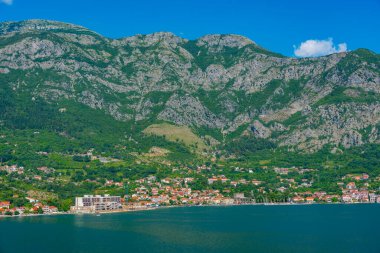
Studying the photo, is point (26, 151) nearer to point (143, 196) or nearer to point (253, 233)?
point (143, 196)

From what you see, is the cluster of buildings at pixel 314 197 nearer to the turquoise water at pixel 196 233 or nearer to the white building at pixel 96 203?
the turquoise water at pixel 196 233

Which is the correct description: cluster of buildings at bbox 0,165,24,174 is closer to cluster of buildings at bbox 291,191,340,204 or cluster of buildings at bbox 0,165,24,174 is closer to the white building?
the white building

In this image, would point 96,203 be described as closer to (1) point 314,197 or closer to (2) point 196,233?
(2) point 196,233

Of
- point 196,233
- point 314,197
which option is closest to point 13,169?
point 314,197

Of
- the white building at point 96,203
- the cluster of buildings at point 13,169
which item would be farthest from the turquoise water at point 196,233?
the cluster of buildings at point 13,169

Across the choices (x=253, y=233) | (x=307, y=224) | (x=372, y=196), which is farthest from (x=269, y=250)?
(x=372, y=196)

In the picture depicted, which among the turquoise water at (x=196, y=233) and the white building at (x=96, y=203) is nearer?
the turquoise water at (x=196, y=233)

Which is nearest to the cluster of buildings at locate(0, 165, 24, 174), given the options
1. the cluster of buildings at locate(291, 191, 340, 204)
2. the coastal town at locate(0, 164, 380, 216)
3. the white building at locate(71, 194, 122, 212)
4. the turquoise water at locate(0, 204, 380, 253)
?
the coastal town at locate(0, 164, 380, 216)
